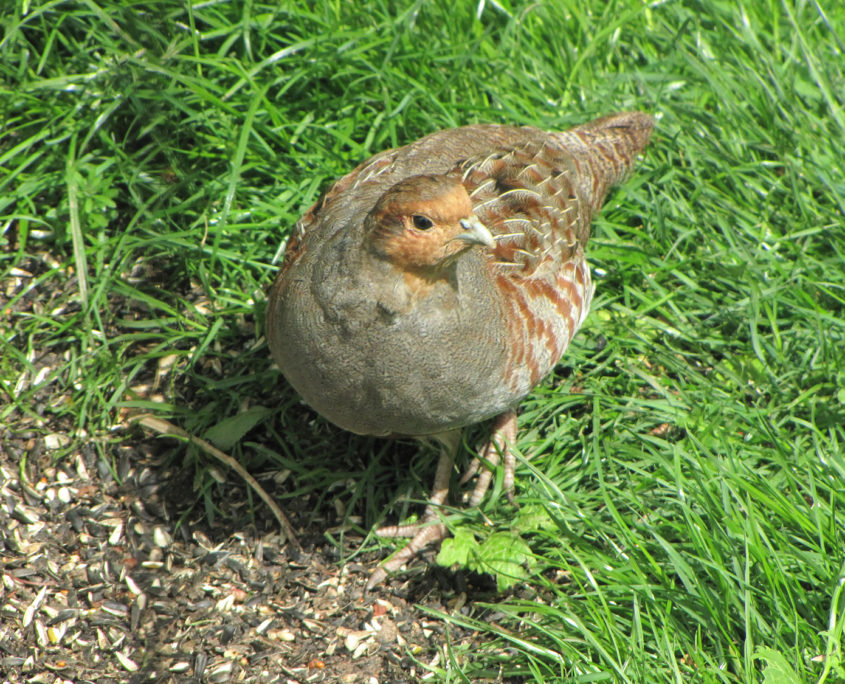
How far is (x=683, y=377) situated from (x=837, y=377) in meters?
0.67

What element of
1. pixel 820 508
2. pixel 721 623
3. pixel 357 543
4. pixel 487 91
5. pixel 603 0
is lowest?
pixel 357 543

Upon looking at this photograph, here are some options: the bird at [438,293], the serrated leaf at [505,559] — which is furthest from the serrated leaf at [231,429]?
the serrated leaf at [505,559]

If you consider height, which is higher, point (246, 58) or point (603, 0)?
point (603, 0)

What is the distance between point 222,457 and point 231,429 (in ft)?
0.45

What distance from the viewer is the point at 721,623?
11.6 ft

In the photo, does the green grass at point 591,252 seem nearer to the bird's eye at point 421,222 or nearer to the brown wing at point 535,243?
the brown wing at point 535,243

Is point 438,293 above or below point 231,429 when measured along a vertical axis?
above

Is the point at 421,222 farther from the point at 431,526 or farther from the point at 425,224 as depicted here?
the point at 431,526

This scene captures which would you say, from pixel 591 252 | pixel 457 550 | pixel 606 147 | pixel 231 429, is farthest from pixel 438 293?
pixel 606 147

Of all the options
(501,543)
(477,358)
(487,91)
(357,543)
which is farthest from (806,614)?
(487,91)

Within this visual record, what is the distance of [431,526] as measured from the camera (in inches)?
173

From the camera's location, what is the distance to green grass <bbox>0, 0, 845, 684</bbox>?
417cm

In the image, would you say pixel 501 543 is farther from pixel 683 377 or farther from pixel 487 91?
pixel 487 91

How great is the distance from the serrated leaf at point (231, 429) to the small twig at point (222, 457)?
3 cm
